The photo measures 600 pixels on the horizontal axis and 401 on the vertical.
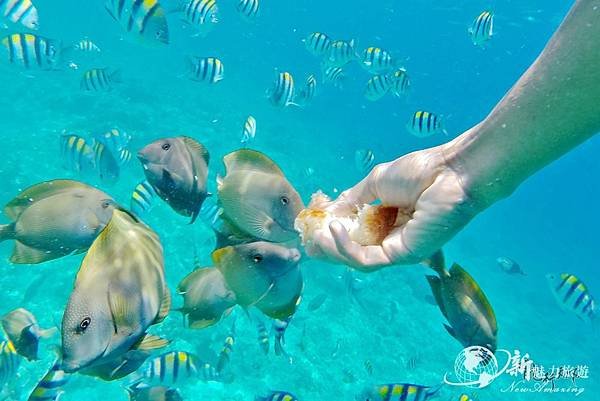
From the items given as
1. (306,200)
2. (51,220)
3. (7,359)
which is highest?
(51,220)

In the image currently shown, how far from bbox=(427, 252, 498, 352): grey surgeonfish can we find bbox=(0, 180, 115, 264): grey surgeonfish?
207 cm

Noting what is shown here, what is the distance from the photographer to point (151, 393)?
3.86 metres

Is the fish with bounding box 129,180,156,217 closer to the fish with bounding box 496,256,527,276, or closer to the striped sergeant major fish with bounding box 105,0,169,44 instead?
the striped sergeant major fish with bounding box 105,0,169,44

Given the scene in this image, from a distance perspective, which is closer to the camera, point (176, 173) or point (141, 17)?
point (176, 173)

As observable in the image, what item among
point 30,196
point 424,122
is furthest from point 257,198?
point 424,122

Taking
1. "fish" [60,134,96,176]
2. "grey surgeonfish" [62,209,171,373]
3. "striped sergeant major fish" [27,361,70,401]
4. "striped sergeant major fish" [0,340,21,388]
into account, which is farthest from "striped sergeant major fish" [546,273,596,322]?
"fish" [60,134,96,176]

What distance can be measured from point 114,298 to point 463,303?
1978 mm

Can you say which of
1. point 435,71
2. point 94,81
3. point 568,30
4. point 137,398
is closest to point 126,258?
point 568,30

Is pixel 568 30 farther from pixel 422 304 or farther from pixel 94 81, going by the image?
pixel 422 304

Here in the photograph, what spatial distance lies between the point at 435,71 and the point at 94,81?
84.7 metres

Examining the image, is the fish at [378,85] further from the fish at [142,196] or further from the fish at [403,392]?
the fish at [403,392]

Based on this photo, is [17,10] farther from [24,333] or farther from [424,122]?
[424,122]

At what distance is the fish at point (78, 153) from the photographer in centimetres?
684

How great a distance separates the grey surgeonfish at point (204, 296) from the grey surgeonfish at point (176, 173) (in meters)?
0.49
